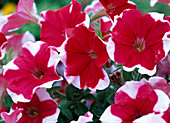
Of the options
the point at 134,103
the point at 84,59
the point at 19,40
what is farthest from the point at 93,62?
the point at 19,40

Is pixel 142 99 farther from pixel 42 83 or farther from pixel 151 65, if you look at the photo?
pixel 42 83

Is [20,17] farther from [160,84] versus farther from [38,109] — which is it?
[160,84]

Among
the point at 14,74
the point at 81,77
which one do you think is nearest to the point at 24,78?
the point at 14,74

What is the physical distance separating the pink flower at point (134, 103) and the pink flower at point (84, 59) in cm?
5

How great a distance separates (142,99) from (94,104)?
204 mm

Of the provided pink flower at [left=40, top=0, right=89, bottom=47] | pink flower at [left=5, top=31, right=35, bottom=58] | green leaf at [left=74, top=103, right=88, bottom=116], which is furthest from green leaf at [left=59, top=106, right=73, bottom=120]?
pink flower at [left=5, top=31, right=35, bottom=58]

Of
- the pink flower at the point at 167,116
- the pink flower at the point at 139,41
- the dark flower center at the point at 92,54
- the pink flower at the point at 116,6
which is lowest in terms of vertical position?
the pink flower at the point at 167,116

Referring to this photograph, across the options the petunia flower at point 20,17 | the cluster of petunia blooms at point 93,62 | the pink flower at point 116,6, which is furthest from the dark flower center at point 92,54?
the petunia flower at point 20,17

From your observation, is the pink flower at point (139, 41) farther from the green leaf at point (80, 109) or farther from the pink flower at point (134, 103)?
the green leaf at point (80, 109)

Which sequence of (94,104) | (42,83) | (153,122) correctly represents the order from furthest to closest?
1. (94,104)
2. (42,83)
3. (153,122)

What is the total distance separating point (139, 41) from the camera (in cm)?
55

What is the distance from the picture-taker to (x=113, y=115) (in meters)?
0.49

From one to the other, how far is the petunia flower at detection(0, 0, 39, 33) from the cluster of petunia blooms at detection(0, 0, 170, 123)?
9 centimetres

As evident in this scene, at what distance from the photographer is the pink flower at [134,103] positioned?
1.57 feet
